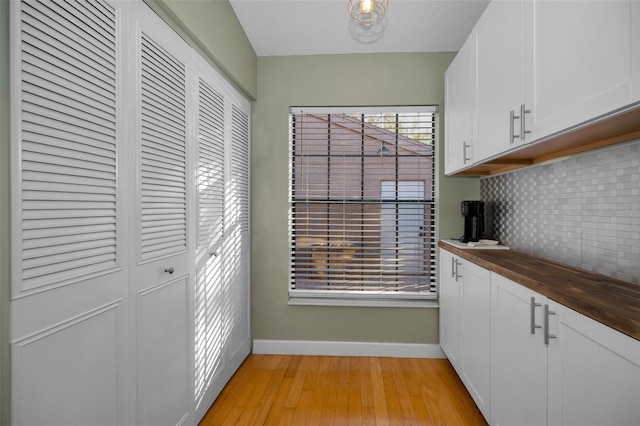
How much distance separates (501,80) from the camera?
5.41 ft

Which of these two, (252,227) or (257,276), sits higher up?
(252,227)

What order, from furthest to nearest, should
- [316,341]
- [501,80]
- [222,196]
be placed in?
[316,341] < [222,196] < [501,80]

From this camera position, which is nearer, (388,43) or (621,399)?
(621,399)

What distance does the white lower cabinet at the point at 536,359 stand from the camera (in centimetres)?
89

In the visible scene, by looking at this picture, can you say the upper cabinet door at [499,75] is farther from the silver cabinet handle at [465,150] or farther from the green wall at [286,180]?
the green wall at [286,180]

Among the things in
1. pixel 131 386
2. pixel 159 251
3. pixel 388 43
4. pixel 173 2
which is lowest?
pixel 131 386

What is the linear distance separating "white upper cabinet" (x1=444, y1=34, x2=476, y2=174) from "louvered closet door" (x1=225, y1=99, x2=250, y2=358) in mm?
1595

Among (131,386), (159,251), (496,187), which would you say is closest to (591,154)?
(496,187)

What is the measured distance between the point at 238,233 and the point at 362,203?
1068 mm

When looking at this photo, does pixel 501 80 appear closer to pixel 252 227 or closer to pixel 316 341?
pixel 252 227

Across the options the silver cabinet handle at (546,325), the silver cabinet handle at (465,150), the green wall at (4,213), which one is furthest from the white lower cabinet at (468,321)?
the green wall at (4,213)

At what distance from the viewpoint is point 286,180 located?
9.32ft

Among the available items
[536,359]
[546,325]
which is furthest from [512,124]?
[536,359]

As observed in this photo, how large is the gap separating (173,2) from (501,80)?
63.0 inches
